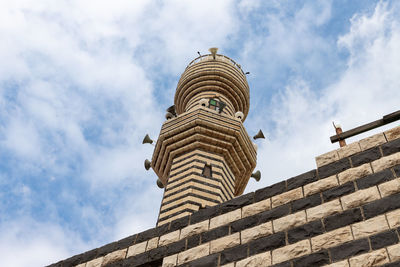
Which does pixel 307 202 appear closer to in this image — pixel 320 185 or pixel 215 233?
pixel 320 185

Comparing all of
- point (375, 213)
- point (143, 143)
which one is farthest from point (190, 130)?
point (375, 213)

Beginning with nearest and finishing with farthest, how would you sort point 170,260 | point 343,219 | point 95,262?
point 343,219 → point 170,260 → point 95,262

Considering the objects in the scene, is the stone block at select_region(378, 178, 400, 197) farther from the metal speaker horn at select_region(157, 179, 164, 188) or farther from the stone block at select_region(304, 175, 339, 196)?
the metal speaker horn at select_region(157, 179, 164, 188)

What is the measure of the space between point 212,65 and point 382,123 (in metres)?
17.6

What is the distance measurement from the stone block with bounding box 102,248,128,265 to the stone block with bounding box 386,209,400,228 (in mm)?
3921

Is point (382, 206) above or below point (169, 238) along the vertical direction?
below

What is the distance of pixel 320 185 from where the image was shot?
5973 millimetres

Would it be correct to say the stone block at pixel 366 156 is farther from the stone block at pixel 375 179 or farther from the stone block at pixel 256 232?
the stone block at pixel 256 232

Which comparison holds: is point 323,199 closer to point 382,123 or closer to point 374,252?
point 374,252

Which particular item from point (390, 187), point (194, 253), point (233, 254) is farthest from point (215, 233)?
point (390, 187)

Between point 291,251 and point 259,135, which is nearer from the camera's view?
point 291,251

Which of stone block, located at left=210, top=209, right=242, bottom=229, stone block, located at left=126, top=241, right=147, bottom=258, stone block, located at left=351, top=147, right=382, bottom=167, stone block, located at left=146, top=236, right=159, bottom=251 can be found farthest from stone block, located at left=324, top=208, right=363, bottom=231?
stone block, located at left=126, top=241, right=147, bottom=258

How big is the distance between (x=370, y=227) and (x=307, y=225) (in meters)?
0.77

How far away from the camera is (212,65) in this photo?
23750 mm
